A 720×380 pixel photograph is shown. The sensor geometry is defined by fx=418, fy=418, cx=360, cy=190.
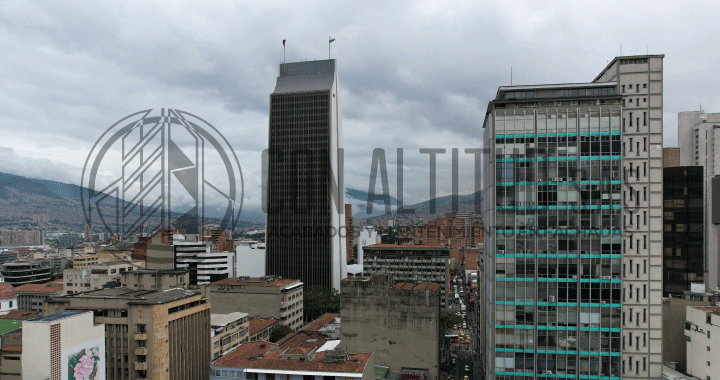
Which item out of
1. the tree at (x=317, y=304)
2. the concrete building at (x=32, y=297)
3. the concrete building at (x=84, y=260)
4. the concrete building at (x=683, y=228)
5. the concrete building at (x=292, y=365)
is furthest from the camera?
the concrete building at (x=84, y=260)

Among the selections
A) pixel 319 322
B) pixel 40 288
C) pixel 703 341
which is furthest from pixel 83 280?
pixel 703 341

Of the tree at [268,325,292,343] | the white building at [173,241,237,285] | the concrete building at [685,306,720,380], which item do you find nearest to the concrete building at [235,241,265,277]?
the white building at [173,241,237,285]

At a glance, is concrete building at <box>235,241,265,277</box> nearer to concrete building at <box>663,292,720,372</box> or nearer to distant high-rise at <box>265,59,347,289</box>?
distant high-rise at <box>265,59,347,289</box>

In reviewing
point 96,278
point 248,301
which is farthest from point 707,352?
point 96,278

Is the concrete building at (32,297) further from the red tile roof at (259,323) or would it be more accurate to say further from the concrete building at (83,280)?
the red tile roof at (259,323)

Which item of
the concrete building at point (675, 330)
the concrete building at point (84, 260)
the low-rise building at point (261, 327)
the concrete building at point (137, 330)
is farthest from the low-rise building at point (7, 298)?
the concrete building at point (675, 330)

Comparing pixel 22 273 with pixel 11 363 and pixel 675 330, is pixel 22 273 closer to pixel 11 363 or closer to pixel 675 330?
pixel 11 363
